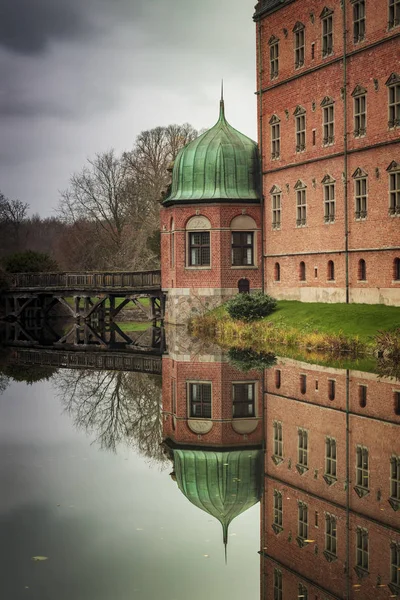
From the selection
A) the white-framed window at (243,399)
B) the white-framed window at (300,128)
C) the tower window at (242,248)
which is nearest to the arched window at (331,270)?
the white-framed window at (300,128)

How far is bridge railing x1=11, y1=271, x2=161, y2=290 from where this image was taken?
158 ft

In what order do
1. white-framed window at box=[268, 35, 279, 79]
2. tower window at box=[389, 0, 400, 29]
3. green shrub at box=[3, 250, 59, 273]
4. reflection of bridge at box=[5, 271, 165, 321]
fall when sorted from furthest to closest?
green shrub at box=[3, 250, 59, 273]
reflection of bridge at box=[5, 271, 165, 321]
white-framed window at box=[268, 35, 279, 79]
tower window at box=[389, 0, 400, 29]

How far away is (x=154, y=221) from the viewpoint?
7075 centimetres

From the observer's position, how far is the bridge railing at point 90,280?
158 ft

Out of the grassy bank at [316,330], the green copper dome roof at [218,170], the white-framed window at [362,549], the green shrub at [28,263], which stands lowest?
the white-framed window at [362,549]

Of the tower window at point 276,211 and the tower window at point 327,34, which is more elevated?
the tower window at point 327,34

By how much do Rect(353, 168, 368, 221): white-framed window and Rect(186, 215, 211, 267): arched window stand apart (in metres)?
9.90

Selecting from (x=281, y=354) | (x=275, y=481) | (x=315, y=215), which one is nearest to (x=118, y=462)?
(x=275, y=481)

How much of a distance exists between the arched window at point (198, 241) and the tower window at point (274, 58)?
7.74 m

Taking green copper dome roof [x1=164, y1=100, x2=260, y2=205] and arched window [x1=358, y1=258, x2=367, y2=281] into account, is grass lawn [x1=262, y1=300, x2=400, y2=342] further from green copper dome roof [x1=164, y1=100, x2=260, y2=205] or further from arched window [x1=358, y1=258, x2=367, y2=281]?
green copper dome roof [x1=164, y1=100, x2=260, y2=205]

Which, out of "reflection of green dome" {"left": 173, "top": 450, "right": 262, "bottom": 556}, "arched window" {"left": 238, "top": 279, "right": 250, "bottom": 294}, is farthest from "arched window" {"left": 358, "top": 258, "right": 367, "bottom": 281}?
"reflection of green dome" {"left": 173, "top": 450, "right": 262, "bottom": 556}

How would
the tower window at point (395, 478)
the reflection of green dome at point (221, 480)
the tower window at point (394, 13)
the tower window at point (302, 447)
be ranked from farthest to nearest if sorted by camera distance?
the tower window at point (394, 13), the tower window at point (302, 447), the tower window at point (395, 478), the reflection of green dome at point (221, 480)

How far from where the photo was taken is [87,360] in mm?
30156

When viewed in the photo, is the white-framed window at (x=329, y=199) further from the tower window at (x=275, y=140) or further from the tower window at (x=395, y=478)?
the tower window at (x=395, y=478)
